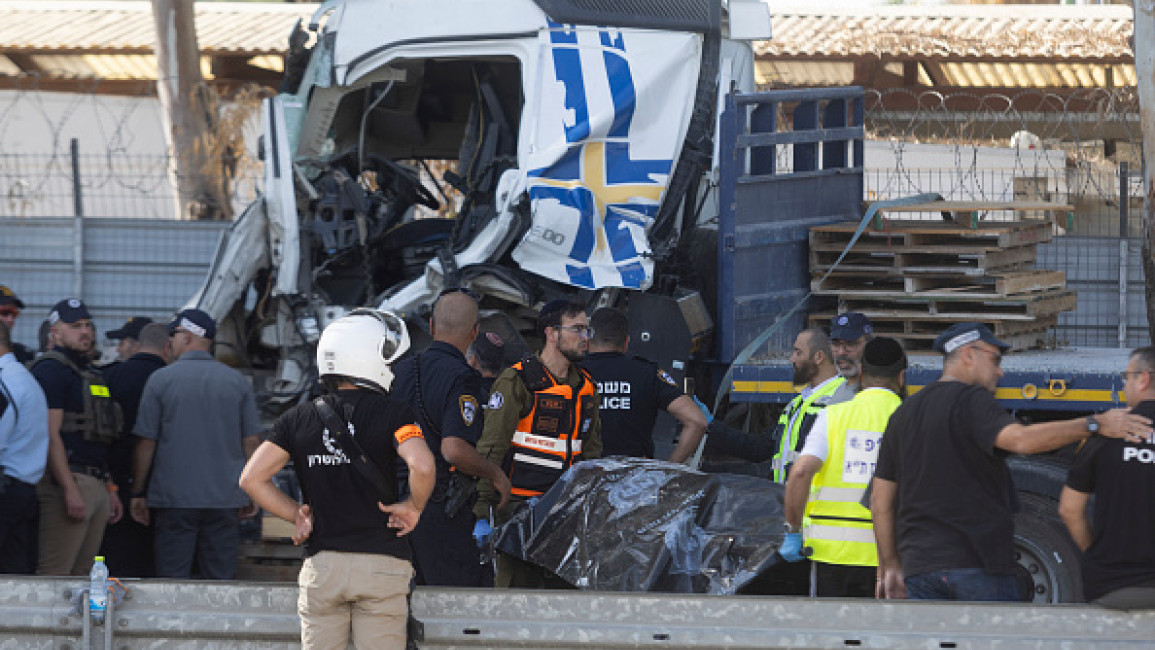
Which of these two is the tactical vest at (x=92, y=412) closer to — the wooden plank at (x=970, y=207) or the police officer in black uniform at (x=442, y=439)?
the police officer in black uniform at (x=442, y=439)

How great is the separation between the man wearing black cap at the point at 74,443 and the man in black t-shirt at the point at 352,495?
292 centimetres

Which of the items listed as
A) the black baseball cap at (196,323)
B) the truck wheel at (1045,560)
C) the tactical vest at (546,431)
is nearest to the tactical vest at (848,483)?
the truck wheel at (1045,560)

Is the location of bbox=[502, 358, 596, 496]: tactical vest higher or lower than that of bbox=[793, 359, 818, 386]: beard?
lower

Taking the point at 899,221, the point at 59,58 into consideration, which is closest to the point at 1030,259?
the point at 899,221

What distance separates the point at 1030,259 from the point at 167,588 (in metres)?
5.07

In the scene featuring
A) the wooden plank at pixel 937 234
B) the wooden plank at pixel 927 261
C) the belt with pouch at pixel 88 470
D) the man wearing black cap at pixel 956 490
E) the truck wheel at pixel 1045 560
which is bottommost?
the truck wheel at pixel 1045 560

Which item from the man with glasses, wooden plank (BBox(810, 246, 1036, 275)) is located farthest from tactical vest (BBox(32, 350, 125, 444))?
wooden plank (BBox(810, 246, 1036, 275))

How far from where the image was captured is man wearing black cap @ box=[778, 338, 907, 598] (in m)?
5.63

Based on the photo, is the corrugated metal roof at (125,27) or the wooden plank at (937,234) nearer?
the wooden plank at (937,234)

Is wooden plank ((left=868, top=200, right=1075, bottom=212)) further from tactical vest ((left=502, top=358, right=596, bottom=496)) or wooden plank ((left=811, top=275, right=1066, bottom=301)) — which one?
tactical vest ((left=502, top=358, right=596, bottom=496))

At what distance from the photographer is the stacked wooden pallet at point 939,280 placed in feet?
24.7

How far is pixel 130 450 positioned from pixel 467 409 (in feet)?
8.00

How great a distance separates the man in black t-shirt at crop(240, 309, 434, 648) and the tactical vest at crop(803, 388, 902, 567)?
1732mm

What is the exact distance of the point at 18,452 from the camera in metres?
6.95
